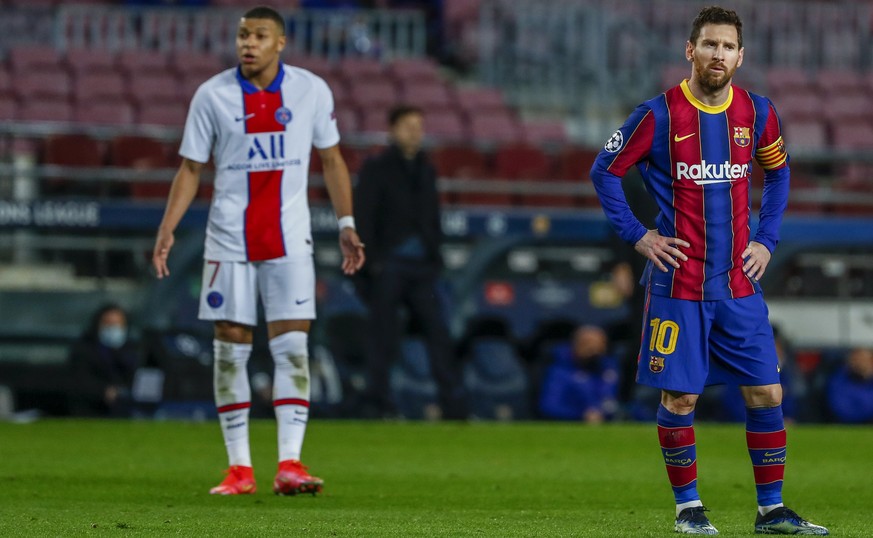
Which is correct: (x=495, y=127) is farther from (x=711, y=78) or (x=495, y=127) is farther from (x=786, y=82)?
(x=711, y=78)

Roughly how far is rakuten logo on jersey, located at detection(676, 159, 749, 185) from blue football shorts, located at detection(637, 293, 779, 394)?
1.47 ft

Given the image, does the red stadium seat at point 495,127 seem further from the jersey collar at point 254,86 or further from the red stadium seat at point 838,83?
the jersey collar at point 254,86

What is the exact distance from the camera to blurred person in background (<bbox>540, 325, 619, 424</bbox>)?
12680 mm

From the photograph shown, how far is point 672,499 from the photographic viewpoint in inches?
283

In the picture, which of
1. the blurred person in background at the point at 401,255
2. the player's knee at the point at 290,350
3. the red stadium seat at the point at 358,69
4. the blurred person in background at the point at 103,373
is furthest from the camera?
the red stadium seat at the point at 358,69

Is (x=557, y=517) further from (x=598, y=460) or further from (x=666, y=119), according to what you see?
(x=598, y=460)

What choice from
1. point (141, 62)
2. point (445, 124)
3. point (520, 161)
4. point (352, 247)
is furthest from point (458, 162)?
point (352, 247)

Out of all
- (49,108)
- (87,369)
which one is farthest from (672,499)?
(49,108)

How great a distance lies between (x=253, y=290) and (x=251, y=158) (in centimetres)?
63

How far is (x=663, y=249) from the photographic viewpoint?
5.59m

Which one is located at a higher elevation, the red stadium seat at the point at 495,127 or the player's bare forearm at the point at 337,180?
the red stadium seat at the point at 495,127

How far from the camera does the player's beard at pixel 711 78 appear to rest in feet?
18.2

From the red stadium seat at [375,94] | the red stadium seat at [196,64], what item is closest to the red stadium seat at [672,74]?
the red stadium seat at [375,94]

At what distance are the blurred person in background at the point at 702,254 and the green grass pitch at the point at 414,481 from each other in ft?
1.10
